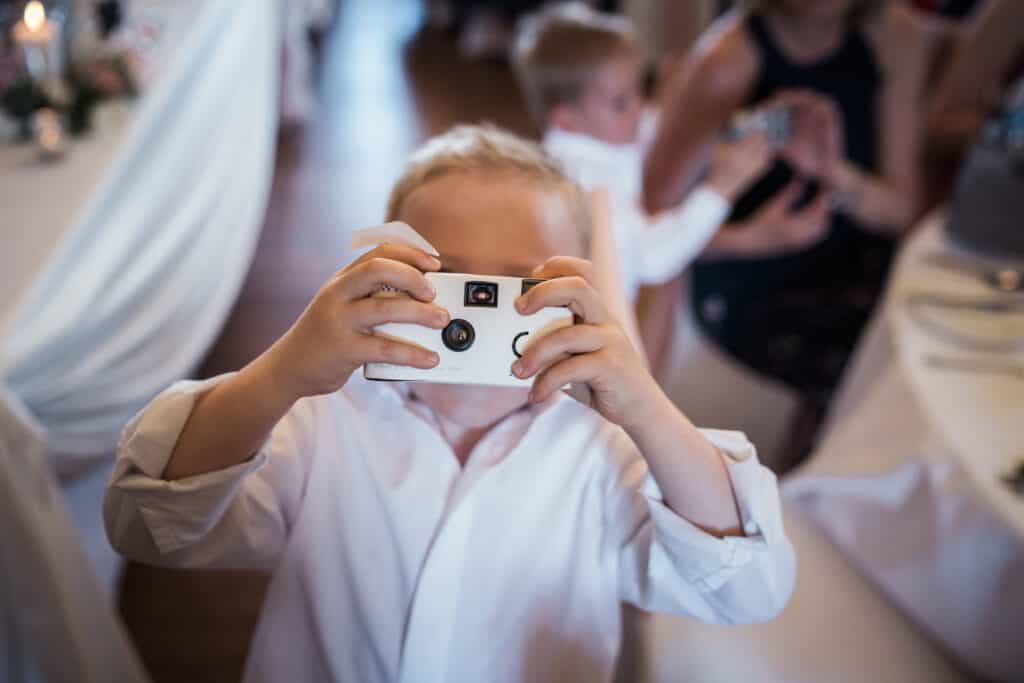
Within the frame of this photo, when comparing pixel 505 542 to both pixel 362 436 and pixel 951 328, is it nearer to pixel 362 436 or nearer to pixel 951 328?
pixel 362 436

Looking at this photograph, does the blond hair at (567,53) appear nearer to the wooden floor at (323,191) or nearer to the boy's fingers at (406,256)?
the wooden floor at (323,191)

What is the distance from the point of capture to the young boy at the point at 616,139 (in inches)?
55.9

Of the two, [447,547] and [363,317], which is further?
[447,547]

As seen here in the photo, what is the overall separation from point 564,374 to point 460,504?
0.19 metres

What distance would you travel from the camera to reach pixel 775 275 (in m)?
1.69

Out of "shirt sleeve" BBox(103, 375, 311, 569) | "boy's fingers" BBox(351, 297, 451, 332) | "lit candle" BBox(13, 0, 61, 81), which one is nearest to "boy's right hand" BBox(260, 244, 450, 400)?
"boy's fingers" BBox(351, 297, 451, 332)

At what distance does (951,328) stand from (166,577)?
133 centimetres

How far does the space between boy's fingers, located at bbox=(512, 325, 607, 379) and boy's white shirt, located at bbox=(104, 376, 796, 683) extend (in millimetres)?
150

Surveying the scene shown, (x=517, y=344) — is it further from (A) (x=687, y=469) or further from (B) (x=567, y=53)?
(B) (x=567, y=53)

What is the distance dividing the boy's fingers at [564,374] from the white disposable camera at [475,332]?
10 mm

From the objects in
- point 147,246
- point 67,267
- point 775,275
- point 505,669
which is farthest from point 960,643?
point 147,246

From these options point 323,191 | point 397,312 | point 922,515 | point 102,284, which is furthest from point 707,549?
point 323,191

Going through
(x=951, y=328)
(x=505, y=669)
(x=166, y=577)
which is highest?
(x=951, y=328)

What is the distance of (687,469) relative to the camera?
0.61m
